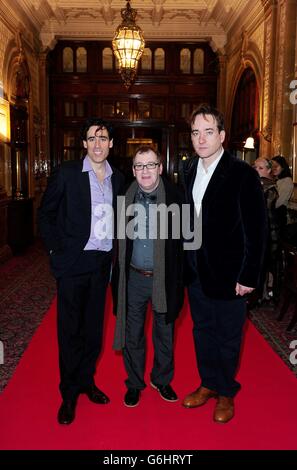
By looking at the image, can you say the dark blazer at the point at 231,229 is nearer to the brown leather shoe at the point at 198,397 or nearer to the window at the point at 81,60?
the brown leather shoe at the point at 198,397

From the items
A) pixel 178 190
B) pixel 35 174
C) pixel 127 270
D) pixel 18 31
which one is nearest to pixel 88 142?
pixel 178 190

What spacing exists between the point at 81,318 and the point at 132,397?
62 centimetres

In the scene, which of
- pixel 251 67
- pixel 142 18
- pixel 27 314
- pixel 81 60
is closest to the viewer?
pixel 27 314

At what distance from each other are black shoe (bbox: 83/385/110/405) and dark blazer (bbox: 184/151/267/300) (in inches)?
38.7

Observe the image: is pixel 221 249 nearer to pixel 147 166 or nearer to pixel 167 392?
pixel 147 166

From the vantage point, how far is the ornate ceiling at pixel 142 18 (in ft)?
31.4

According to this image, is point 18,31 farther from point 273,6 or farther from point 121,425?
point 121,425

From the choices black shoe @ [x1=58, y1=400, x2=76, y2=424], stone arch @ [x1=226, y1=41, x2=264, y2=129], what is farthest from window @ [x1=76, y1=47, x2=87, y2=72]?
black shoe @ [x1=58, y1=400, x2=76, y2=424]

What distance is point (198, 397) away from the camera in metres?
3.04

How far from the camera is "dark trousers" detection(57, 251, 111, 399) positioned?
112 inches

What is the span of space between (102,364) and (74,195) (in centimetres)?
155

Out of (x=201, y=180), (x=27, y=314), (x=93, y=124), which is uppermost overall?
(x=93, y=124)

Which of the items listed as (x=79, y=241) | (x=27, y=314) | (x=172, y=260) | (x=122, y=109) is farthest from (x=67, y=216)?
(x=122, y=109)

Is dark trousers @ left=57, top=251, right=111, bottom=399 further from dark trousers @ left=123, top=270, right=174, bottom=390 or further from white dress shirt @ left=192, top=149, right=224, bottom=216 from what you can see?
white dress shirt @ left=192, top=149, right=224, bottom=216
